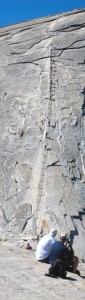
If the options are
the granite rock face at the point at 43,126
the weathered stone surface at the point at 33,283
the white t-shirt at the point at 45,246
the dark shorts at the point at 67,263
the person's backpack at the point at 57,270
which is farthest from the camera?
the granite rock face at the point at 43,126

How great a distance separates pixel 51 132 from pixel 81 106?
1.37 m

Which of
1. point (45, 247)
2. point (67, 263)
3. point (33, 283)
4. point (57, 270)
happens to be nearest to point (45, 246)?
point (45, 247)

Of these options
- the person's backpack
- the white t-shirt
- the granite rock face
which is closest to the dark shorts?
the person's backpack

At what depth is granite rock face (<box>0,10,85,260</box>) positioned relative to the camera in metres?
15.1

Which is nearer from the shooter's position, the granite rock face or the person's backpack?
the person's backpack

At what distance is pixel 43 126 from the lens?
16781 mm

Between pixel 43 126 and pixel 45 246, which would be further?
pixel 43 126

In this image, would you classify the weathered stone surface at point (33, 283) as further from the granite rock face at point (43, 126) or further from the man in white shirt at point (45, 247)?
the granite rock face at point (43, 126)

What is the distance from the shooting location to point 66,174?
15.6 m

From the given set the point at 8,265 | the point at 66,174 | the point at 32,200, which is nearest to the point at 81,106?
the point at 66,174

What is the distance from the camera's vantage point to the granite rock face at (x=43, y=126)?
1509 cm

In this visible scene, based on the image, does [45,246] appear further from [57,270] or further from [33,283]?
[33,283]

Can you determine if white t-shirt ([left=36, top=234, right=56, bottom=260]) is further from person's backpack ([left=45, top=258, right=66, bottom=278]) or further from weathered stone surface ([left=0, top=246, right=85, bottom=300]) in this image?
person's backpack ([left=45, top=258, right=66, bottom=278])

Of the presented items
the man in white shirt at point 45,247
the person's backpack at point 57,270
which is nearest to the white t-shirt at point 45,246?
the man in white shirt at point 45,247
